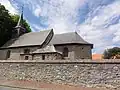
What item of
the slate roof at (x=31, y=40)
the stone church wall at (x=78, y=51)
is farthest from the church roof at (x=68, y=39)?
the slate roof at (x=31, y=40)

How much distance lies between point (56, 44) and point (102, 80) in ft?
45.0

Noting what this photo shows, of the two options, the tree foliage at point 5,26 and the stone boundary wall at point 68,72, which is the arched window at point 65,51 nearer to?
the stone boundary wall at point 68,72

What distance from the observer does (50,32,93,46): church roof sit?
23266 mm

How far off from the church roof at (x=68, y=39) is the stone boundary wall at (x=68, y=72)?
9632 millimetres

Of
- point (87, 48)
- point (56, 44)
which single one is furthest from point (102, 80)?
point (56, 44)

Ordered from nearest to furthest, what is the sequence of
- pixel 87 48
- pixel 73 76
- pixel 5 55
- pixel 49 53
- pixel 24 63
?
1. pixel 73 76
2. pixel 24 63
3. pixel 49 53
4. pixel 87 48
5. pixel 5 55

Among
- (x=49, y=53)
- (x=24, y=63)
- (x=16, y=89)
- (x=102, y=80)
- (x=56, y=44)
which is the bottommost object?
(x=16, y=89)

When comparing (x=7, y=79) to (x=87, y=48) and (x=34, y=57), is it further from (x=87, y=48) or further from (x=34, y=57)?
(x=87, y=48)

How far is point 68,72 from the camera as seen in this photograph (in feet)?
42.8

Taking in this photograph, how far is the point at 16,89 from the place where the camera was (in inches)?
452

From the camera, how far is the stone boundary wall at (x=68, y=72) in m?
11.3

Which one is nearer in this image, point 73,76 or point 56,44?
point 73,76

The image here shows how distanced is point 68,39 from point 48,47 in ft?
13.1

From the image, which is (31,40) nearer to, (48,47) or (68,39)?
(48,47)
